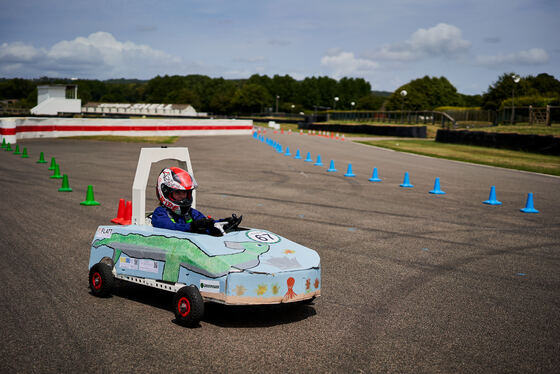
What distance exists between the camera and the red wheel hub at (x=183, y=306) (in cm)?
521

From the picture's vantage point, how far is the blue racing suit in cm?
607

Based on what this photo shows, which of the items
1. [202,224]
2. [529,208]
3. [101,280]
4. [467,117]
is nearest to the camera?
[202,224]

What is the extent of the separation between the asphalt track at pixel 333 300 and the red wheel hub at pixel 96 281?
0.49 ft

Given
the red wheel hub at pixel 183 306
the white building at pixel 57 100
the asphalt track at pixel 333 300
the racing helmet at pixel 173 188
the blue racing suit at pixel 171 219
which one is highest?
the white building at pixel 57 100

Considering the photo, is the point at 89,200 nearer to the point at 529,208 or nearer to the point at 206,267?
the point at 206,267

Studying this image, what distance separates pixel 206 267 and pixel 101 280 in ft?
5.05

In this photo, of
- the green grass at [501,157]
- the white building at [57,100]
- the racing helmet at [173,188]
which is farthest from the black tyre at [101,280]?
the white building at [57,100]

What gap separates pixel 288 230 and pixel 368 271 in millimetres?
2963

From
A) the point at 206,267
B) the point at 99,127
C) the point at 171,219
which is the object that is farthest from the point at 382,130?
the point at 206,267

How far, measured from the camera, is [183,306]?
5.29m

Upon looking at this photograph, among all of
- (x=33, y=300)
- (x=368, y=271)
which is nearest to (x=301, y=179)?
(x=368, y=271)

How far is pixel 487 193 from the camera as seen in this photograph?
16.3 metres

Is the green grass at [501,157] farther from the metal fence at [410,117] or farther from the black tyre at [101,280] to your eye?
the metal fence at [410,117]

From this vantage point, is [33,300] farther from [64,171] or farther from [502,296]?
[64,171]
